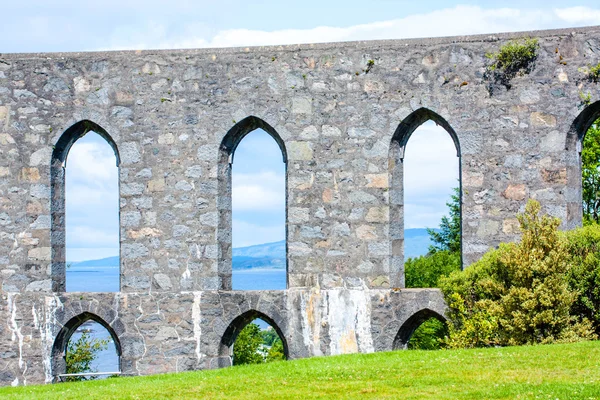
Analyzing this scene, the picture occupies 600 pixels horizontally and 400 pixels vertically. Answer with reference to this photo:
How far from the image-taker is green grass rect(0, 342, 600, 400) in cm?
967


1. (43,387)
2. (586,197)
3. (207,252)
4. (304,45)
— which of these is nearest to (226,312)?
(207,252)

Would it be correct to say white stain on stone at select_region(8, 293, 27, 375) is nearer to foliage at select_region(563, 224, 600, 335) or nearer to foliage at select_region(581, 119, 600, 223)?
foliage at select_region(563, 224, 600, 335)

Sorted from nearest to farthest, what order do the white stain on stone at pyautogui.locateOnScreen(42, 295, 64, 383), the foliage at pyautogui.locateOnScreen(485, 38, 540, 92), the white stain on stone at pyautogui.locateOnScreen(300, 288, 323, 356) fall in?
1. the foliage at pyautogui.locateOnScreen(485, 38, 540, 92)
2. the white stain on stone at pyautogui.locateOnScreen(300, 288, 323, 356)
3. the white stain on stone at pyautogui.locateOnScreen(42, 295, 64, 383)

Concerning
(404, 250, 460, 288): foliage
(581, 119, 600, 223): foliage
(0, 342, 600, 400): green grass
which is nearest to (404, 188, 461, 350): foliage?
(404, 250, 460, 288): foliage

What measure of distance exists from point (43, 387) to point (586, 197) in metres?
19.4

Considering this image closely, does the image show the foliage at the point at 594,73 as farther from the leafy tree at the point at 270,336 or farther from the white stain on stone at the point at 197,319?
the leafy tree at the point at 270,336

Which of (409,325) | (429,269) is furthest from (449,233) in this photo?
(409,325)

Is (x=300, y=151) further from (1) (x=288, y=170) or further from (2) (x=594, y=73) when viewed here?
(2) (x=594, y=73)

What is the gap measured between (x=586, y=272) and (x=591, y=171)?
1579cm

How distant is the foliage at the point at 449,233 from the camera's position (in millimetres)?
Result: 39281

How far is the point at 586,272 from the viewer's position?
42.9 ft

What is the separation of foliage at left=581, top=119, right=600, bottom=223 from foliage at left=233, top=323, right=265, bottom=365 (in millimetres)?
13748

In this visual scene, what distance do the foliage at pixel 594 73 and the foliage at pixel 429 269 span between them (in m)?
18.9

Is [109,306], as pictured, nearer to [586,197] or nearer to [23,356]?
[23,356]
